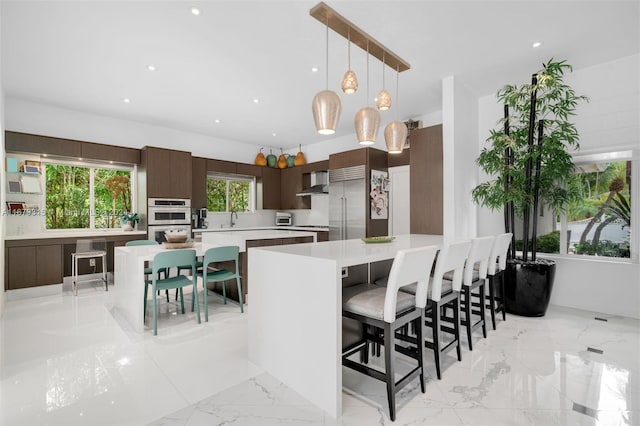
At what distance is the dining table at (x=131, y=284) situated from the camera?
9.54ft

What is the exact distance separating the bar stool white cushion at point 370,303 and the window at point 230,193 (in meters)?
5.15

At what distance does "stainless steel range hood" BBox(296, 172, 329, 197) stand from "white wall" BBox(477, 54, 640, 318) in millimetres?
3738


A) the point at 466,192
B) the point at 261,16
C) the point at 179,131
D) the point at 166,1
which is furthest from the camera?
the point at 179,131

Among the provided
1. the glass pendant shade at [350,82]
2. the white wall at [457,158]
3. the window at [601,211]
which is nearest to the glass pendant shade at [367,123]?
the glass pendant shade at [350,82]

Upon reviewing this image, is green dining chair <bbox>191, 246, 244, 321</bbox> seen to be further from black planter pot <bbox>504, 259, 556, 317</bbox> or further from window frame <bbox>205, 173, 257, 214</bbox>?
window frame <bbox>205, 173, 257, 214</bbox>

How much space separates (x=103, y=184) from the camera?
210 inches

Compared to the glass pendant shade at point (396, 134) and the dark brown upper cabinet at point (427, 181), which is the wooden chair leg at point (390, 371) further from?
the dark brown upper cabinet at point (427, 181)

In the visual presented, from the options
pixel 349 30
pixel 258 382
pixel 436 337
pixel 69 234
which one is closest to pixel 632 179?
pixel 436 337

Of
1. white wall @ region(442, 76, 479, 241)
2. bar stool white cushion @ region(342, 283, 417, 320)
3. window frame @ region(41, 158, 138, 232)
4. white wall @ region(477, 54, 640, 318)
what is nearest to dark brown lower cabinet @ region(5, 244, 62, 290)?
window frame @ region(41, 158, 138, 232)

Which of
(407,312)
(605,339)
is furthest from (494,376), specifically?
(605,339)

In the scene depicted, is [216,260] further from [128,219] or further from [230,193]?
[230,193]

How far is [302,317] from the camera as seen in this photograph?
1.84 meters

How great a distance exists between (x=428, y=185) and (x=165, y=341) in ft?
11.6

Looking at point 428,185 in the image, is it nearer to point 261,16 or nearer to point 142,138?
point 261,16
